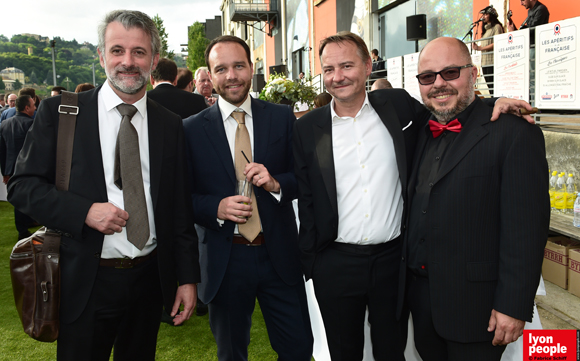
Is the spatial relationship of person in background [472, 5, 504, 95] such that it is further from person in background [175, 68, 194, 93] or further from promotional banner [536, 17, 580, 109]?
person in background [175, 68, 194, 93]

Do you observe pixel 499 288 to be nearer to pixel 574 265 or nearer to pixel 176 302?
pixel 176 302

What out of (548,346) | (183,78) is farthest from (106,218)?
(183,78)

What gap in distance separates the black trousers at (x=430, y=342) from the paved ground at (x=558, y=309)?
175 cm

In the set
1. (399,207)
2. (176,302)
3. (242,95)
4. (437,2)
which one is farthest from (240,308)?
(437,2)

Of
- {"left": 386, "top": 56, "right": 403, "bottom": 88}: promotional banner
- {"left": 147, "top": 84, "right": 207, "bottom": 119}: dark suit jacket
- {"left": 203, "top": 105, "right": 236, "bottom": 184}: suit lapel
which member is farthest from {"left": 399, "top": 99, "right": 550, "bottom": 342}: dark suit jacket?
{"left": 386, "top": 56, "right": 403, "bottom": 88}: promotional banner

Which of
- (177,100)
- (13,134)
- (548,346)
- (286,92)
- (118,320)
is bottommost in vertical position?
(548,346)

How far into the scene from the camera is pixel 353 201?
223 cm

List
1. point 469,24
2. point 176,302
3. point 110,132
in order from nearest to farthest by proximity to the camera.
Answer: point 110,132, point 176,302, point 469,24

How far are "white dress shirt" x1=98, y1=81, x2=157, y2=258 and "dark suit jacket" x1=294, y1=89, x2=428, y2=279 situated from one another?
80cm

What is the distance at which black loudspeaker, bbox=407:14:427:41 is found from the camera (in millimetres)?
10000

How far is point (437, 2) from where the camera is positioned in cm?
1006

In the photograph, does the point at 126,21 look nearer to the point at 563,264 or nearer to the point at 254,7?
the point at 563,264

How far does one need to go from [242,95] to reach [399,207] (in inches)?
41.4

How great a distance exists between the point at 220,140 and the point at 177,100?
1.91 meters
